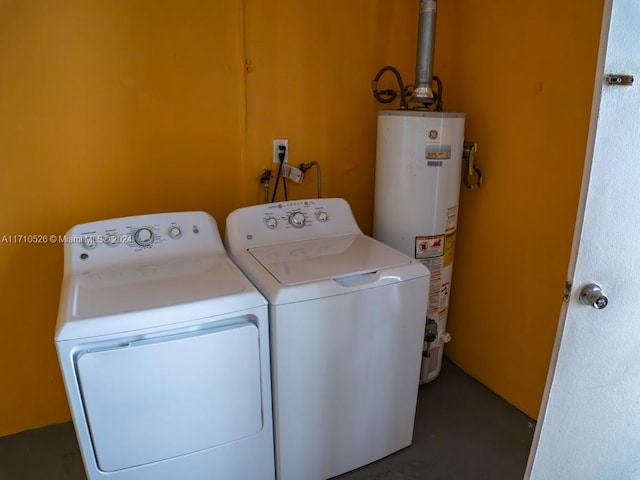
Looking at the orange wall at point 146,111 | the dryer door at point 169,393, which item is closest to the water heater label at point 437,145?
the orange wall at point 146,111

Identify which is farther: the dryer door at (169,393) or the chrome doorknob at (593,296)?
the dryer door at (169,393)

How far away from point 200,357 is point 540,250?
1.36m

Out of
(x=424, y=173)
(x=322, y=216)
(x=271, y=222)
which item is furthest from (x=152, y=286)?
(x=424, y=173)

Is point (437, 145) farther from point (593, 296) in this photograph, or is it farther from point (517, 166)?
point (593, 296)

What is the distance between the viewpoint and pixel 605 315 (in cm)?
112

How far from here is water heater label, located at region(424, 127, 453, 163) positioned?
1.84 metres

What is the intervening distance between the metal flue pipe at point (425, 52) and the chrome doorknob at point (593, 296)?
1115 millimetres

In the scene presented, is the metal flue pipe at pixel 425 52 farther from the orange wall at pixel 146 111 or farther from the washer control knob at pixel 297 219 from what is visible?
the washer control knob at pixel 297 219

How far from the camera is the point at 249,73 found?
1.91 metres

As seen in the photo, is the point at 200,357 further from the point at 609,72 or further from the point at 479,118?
the point at 479,118

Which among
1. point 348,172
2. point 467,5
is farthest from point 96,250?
point 467,5

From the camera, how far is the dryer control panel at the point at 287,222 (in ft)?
5.86

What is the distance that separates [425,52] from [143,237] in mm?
1320

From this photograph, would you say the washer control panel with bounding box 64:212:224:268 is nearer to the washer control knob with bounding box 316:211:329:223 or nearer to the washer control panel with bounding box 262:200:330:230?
the washer control panel with bounding box 262:200:330:230
